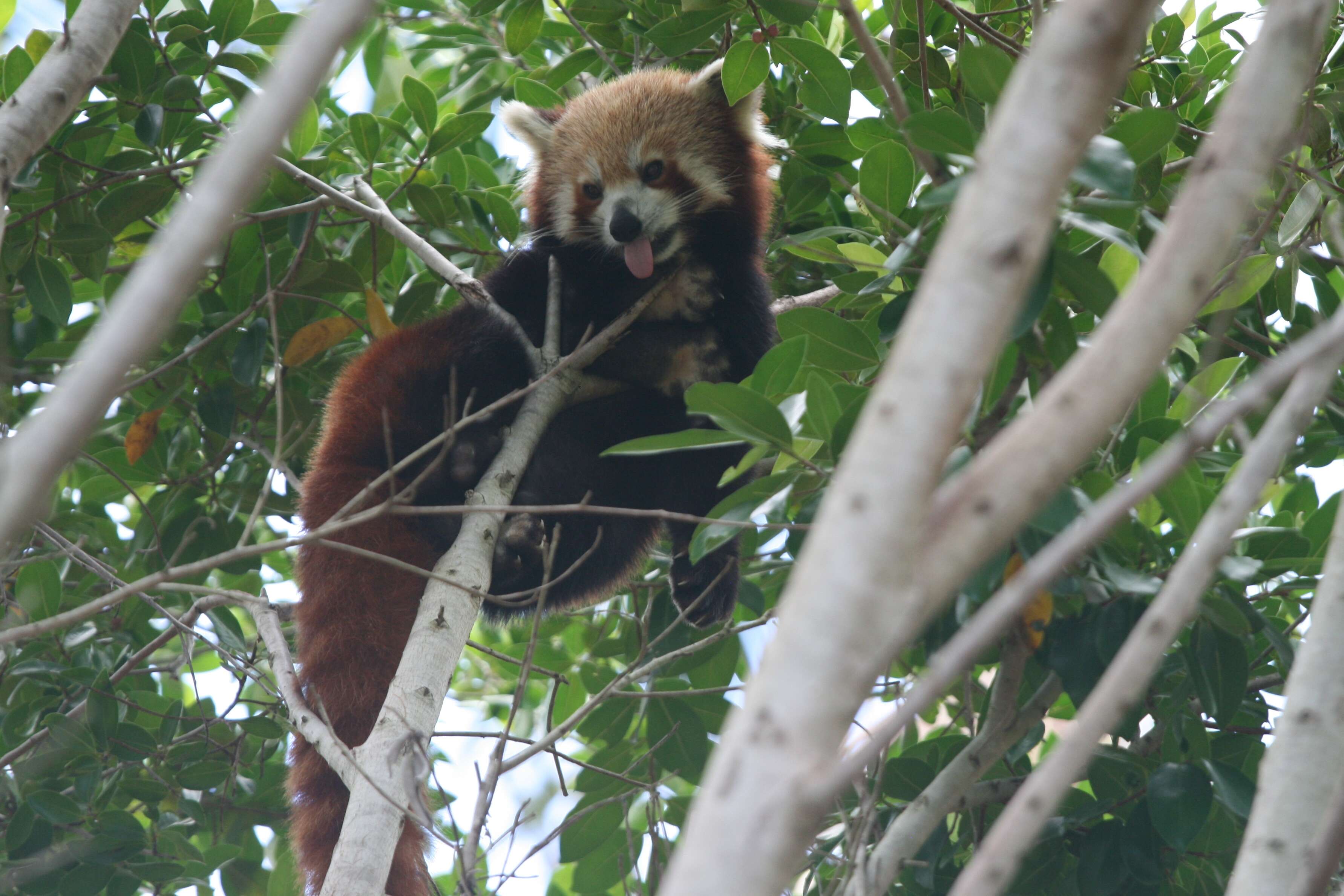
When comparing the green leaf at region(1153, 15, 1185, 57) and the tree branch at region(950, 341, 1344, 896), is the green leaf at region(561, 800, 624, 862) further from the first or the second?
the green leaf at region(1153, 15, 1185, 57)

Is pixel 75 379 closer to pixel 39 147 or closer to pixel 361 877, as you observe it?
pixel 361 877

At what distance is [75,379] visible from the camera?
3.48 feet

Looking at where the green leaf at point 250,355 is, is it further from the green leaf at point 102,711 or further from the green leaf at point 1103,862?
the green leaf at point 1103,862

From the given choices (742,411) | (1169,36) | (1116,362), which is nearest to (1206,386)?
(742,411)

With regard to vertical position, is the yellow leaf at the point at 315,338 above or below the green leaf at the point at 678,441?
below

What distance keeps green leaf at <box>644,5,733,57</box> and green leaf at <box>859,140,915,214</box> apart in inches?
24.7

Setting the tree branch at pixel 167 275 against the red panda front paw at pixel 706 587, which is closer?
the tree branch at pixel 167 275

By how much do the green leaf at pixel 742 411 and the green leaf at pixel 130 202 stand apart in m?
2.02

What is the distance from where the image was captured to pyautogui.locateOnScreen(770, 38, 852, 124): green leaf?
2.97 metres

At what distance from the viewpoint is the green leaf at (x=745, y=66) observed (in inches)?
119

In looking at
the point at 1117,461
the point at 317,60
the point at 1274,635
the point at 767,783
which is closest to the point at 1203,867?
the point at 1274,635

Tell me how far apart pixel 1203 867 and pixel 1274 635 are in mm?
673

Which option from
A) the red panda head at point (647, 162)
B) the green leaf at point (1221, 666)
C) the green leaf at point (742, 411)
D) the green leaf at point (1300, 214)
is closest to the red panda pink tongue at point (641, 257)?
the red panda head at point (647, 162)

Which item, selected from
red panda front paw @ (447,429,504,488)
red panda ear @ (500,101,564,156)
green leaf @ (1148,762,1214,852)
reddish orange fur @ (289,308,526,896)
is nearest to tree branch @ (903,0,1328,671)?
green leaf @ (1148,762,1214,852)
